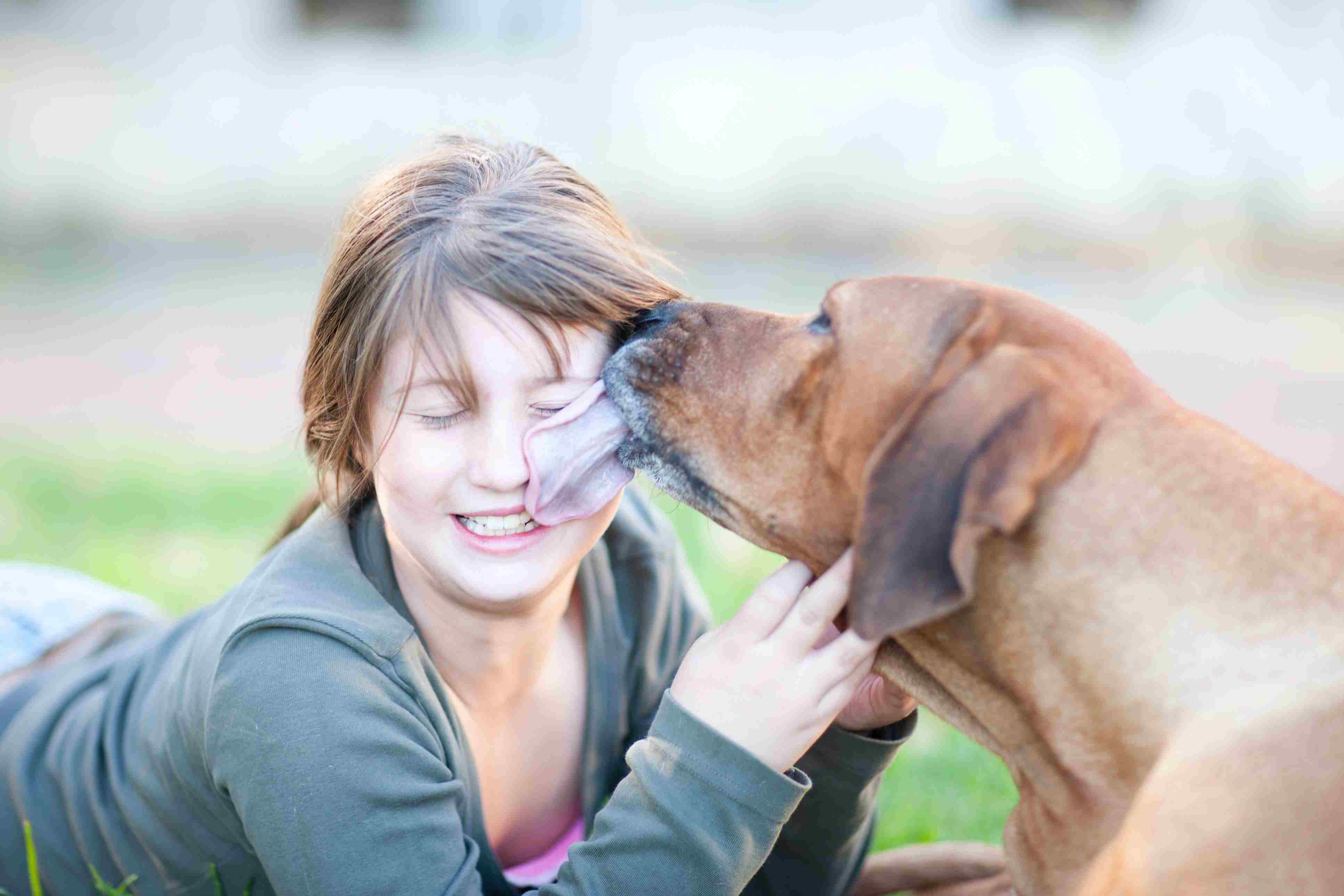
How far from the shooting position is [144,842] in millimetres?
3104

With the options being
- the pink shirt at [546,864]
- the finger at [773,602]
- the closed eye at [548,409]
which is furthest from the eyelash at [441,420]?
the pink shirt at [546,864]

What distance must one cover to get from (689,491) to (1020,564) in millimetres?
704

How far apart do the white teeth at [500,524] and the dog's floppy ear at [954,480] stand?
0.90 m

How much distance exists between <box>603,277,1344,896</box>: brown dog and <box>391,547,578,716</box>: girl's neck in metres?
0.92

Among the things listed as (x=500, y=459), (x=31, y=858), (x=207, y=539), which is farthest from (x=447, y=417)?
(x=207, y=539)

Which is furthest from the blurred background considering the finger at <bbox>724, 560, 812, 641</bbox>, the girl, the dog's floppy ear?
the dog's floppy ear

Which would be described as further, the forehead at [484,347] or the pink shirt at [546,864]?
the pink shirt at [546,864]

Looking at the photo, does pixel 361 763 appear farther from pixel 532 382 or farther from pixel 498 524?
pixel 532 382

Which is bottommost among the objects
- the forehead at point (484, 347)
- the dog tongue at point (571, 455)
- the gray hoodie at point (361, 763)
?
the gray hoodie at point (361, 763)

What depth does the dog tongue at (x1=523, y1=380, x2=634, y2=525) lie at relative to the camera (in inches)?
103

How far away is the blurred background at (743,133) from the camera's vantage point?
12195mm

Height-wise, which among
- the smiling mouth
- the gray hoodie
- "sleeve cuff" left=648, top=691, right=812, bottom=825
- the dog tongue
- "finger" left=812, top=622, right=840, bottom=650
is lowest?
the gray hoodie

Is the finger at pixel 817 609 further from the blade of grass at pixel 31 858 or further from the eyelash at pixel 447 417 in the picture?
the blade of grass at pixel 31 858

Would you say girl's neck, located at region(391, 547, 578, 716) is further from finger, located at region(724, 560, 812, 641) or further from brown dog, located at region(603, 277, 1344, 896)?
brown dog, located at region(603, 277, 1344, 896)
